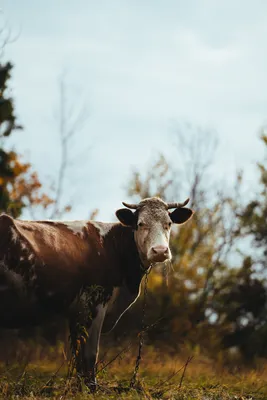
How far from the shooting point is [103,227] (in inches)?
350

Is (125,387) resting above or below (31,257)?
below

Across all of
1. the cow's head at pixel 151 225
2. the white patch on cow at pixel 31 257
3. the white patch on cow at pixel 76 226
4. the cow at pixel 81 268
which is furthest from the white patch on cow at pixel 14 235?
the cow's head at pixel 151 225

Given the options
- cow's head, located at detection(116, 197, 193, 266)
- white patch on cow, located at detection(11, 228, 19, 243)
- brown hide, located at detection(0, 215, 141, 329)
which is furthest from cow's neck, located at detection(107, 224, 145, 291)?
white patch on cow, located at detection(11, 228, 19, 243)

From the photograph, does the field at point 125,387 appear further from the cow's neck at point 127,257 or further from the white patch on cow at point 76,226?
the white patch on cow at point 76,226

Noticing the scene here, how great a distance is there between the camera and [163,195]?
975 inches

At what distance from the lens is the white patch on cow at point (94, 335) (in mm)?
7914

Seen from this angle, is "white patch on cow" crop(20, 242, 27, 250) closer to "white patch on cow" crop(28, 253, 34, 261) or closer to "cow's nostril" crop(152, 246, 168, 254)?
"white patch on cow" crop(28, 253, 34, 261)

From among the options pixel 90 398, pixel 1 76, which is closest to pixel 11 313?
pixel 90 398

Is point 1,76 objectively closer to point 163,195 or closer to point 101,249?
point 163,195

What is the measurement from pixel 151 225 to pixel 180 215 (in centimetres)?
97

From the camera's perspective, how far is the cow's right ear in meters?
8.78

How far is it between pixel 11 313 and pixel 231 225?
1858 cm

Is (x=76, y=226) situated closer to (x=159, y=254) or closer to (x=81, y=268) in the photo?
(x=81, y=268)

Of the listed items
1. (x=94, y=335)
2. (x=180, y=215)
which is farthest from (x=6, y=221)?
(x=180, y=215)
